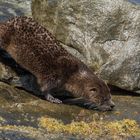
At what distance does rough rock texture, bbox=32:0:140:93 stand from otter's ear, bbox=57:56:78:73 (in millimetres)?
808

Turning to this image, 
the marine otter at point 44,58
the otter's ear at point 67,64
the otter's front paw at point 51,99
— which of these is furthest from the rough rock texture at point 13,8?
the otter's front paw at point 51,99

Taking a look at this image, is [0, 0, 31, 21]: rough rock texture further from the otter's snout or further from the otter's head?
the otter's snout

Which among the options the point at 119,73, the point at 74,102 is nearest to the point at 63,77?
the point at 74,102

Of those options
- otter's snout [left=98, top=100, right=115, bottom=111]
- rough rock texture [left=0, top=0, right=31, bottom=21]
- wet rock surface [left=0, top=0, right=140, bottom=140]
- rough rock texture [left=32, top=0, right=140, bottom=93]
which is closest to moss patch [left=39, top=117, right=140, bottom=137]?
wet rock surface [left=0, top=0, right=140, bottom=140]

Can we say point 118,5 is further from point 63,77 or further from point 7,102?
point 7,102

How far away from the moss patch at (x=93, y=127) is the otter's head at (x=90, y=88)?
4.13 ft

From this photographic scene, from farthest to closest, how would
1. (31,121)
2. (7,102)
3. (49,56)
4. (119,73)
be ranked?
1. (119,73)
2. (49,56)
3. (7,102)
4. (31,121)

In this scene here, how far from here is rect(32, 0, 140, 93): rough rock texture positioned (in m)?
11.9

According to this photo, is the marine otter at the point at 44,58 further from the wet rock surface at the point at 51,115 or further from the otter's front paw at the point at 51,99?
the wet rock surface at the point at 51,115

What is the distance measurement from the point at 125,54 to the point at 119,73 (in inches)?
15.0

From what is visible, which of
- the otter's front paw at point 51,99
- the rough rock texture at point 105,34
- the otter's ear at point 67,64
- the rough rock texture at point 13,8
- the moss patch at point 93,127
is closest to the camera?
the moss patch at point 93,127

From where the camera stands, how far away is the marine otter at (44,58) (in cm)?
1070

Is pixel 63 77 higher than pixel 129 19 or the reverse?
the reverse

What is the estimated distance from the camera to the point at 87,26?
12000 millimetres
